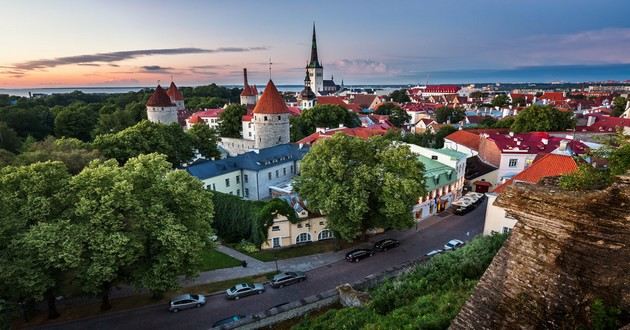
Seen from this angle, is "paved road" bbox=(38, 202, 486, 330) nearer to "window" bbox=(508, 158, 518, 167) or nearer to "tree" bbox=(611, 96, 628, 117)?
"window" bbox=(508, 158, 518, 167)

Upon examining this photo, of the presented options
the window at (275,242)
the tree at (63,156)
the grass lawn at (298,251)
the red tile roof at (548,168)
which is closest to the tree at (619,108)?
the red tile roof at (548,168)

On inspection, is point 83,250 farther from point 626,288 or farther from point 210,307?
point 626,288

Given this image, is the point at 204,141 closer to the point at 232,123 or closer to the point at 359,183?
the point at 232,123

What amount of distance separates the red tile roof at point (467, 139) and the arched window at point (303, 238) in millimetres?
23795

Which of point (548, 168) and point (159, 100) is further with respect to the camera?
point (159, 100)

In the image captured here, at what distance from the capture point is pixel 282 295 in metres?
18.8

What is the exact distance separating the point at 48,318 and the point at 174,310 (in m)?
5.69

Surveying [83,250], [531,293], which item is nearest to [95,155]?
[83,250]

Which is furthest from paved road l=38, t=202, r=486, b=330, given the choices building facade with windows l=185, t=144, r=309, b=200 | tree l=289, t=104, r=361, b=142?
tree l=289, t=104, r=361, b=142

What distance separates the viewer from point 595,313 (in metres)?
5.68

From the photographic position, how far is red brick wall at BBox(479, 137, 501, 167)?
113ft

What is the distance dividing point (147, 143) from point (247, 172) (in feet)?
36.1

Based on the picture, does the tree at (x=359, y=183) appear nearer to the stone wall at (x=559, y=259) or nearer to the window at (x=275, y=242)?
the window at (x=275, y=242)

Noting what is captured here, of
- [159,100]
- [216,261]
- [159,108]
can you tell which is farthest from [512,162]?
[159,100]
